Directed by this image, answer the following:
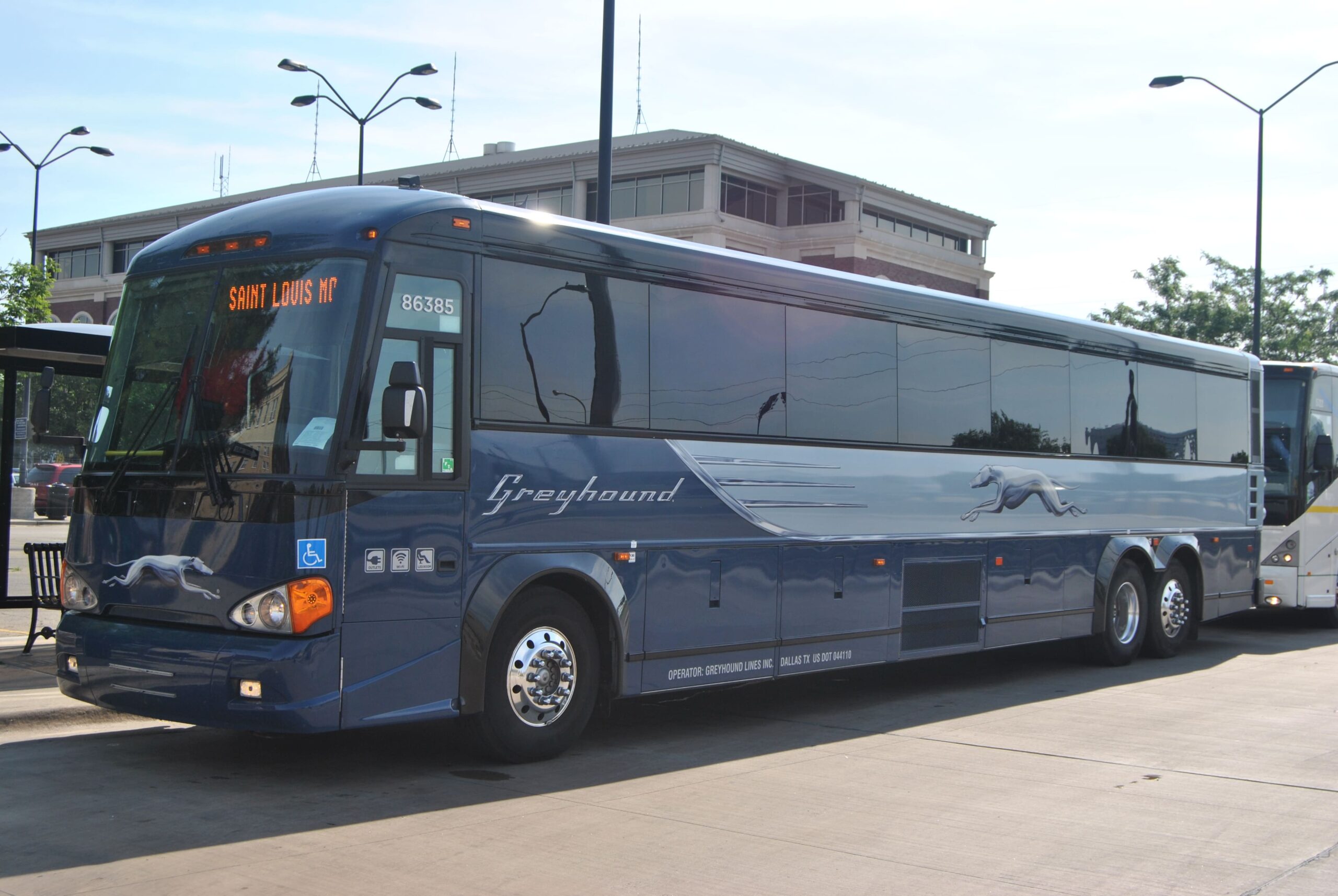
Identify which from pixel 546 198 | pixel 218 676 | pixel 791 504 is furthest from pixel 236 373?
pixel 546 198

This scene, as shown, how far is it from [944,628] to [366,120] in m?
19.6

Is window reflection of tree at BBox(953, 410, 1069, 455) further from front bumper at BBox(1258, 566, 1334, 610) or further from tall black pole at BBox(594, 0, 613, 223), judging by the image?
front bumper at BBox(1258, 566, 1334, 610)

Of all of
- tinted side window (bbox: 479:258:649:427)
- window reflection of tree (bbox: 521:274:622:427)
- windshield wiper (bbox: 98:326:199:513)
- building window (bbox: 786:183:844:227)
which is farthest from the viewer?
building window (bbox: 786:183:844:227)

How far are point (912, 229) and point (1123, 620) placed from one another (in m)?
59.4

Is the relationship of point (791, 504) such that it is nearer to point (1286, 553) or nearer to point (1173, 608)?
point (1173, 608)

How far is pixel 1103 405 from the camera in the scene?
48.0 ft

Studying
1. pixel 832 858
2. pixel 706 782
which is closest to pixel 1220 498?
pixel 706 782

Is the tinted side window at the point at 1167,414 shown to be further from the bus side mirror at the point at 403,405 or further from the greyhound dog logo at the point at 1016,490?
the bus side mirror at the point at 403,405

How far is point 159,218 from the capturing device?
79.8m

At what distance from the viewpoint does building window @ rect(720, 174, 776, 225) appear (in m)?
62.7

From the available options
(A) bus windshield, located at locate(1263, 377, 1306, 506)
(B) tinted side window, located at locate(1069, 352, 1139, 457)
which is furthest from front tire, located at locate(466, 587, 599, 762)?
(A) bus windshield, located at locate(1263, 377, 1306, 506)

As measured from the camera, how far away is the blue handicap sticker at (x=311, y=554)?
743 centimetres

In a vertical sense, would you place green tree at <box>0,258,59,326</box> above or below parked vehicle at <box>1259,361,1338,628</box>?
above

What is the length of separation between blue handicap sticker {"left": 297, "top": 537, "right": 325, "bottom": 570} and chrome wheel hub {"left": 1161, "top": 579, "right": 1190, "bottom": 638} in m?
11.0
